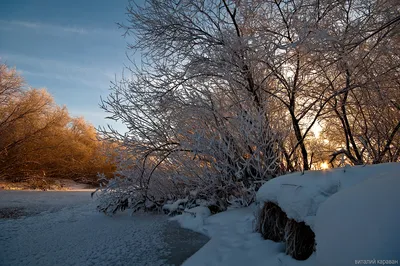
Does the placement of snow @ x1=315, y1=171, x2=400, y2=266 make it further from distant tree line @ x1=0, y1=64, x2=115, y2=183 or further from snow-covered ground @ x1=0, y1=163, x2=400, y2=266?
distant tree line @ x1=0, y1=64, x2=115, y2=183

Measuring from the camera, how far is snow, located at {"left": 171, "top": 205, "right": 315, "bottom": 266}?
1.83 meters

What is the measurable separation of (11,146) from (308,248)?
8.16 metres

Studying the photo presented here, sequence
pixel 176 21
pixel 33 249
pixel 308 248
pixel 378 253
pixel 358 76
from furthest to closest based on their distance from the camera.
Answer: pixel 176 21 → pixel 358 76 → pixel 33 249 → pixel 308 248 → pixel 378 253

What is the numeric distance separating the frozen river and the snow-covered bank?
383 mm

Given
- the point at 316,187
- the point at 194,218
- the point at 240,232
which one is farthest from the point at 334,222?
the point at 194,218

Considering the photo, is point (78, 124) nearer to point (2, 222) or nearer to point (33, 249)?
point (2, 222)

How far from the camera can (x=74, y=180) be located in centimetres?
1011

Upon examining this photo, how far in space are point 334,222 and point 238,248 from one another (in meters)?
1.01

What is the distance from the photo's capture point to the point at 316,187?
167 centimetres

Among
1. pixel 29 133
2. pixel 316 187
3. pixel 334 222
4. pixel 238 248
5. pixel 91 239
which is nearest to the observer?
pixel 334 222

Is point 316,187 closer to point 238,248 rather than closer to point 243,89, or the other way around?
point 238,248

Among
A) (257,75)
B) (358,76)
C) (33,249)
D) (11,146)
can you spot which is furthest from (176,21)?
(11,146)

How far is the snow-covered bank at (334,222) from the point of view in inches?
42.8

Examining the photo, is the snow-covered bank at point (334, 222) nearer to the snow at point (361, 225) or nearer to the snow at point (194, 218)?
the snow at point (361, 225)
